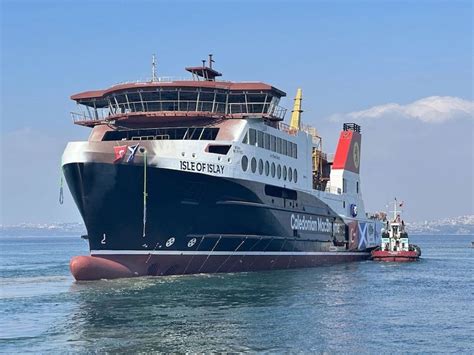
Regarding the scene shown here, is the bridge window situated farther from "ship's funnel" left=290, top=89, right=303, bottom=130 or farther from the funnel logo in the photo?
the funnel logo

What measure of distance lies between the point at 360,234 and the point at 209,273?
27578 mm

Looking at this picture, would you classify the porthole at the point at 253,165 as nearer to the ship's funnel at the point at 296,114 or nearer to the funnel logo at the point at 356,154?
the ship's funnel at the point at 296,114

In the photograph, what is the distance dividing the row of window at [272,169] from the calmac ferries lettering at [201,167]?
2521mm

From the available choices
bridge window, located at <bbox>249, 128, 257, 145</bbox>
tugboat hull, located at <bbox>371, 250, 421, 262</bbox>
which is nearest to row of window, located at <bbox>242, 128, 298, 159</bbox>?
bridge window, located at <bbox>249, 128, 257, 145</bbox>

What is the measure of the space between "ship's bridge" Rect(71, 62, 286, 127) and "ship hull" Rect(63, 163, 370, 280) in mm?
5008

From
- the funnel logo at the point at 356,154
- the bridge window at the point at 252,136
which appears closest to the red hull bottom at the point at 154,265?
the bridge window at the point at 252,136

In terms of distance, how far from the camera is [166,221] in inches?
1467

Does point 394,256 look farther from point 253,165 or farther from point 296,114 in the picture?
point 253,165

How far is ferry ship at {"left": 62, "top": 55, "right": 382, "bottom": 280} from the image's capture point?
1430 inches

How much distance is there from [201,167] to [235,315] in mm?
12810

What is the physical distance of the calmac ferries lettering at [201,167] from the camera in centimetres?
3741

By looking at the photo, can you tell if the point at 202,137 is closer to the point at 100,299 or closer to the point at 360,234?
the point at 100,299

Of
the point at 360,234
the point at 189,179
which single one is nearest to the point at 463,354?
the point at 189,179

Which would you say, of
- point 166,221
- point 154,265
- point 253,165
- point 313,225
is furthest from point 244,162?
point 313,225
